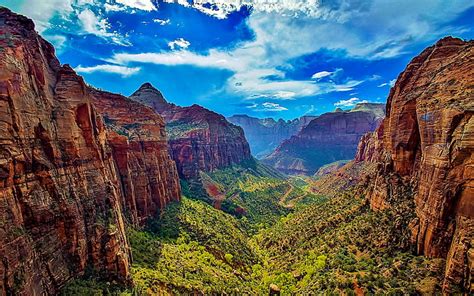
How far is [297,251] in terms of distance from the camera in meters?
70.9

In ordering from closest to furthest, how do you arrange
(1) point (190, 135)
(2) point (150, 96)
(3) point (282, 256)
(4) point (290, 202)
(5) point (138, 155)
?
(3) point (282, 256)
(5) point (138, 155)
(4) point (290, 202)
(1) point (190, 135)
(2) point (150, 96)

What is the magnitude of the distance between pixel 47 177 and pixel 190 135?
127 m

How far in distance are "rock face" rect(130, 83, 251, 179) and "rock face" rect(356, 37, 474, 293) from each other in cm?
10356

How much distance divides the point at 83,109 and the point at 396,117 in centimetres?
6178

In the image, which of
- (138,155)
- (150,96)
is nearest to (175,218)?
(138,155)

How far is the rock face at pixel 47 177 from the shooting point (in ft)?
98.9

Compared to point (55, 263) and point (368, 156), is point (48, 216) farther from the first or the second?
point (368, 156)

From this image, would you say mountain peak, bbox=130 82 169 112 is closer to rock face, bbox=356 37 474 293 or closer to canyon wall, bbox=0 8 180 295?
canyon wall, bbox=0 8 180 295

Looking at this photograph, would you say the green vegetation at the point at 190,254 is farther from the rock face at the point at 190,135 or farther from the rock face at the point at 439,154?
the rock face at the point at 190,135

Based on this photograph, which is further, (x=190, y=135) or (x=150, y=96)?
(x=150, y=96)

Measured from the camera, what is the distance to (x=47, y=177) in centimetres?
3622

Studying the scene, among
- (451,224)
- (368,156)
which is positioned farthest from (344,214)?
(368,156)

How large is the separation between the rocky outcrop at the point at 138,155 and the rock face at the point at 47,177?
Answer: 17.5 meters

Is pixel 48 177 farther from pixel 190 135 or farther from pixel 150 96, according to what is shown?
pixel 150 96
